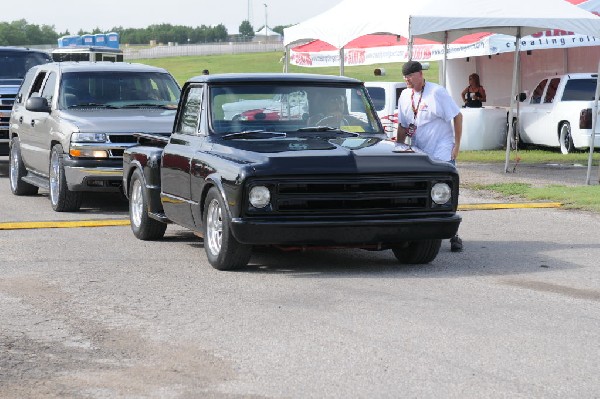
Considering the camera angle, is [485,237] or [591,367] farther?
[485,237]

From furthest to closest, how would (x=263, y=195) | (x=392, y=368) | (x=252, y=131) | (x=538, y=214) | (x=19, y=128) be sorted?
(x=19, y=128), (x=538, y=214), (x=252, y=131), (x=263, y=195), (x=392, y=368)

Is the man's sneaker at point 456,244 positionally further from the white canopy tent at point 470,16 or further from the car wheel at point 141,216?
the white canopy tent at point 470,16

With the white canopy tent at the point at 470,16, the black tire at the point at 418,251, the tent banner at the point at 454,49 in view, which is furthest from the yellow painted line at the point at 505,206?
the tent banner at the point at 454,49

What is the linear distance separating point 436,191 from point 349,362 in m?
3.49

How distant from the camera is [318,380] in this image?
244 inches

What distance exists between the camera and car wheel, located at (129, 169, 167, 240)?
38.9 ft

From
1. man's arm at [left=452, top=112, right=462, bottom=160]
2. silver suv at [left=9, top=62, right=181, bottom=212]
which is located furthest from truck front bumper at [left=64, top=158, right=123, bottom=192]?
man's arm at [left=452, top=112, right=462, bottom=160]

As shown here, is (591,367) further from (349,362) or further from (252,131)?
(252,131)

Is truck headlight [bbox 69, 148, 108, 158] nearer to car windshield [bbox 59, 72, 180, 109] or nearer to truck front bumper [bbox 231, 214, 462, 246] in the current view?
car windshield [bbox 59, 72, 180, 109]

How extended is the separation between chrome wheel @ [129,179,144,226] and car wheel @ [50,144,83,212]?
245 centimetres

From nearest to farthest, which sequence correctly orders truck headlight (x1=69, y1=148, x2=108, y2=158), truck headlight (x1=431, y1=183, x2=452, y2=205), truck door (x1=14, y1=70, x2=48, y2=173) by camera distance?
truck headlight (x1=431, y1=183, x2=452, y2=205), truck headlight (x1=69, y1=148, x2=108, y2=158), truck door (x1=14, y1=70, x2=48, y2=173)

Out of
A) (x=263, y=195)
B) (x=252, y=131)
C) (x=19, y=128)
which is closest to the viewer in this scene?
(x=263, y=195)

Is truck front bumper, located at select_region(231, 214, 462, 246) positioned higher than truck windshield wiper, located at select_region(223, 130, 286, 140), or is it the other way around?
truck windshield wiper, located at select_region(223, 130, 286, 140)

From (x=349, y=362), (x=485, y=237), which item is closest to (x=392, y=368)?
(x=349, y=362)
